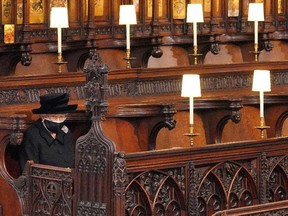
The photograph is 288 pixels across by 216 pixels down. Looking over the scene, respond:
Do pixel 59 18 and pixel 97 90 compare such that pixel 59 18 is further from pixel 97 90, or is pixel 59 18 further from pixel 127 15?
pixel 97 90

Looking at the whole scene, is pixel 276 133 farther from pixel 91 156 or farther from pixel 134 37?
pixel 91 156

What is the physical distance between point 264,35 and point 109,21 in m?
2.80

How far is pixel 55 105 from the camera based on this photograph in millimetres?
12961

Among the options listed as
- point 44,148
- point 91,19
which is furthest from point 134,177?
point 91,19

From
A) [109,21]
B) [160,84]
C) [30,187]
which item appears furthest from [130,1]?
[30,187]

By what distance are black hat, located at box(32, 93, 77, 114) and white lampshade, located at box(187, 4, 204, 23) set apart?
196 inches

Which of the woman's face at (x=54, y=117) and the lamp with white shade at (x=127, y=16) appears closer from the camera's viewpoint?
the woman's face at (x=54, y=117)

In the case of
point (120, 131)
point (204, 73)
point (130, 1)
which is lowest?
point (120, 131)

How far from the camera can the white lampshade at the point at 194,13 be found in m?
17.7

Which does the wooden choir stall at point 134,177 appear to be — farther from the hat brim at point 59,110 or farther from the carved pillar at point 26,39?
the carved pillar at point 26,39

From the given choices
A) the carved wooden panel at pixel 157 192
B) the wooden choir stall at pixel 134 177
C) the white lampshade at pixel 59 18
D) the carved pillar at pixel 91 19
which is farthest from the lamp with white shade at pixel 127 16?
the carved wooden panel at pixel 157 192

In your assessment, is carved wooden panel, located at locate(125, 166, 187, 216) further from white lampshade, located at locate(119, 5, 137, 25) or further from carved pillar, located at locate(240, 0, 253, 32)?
carved pillar, located at locate(240, 0, 253, 32)

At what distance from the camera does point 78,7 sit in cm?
1728

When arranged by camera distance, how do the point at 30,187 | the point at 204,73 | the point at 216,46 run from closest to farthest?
the point at 30,187, the point at 204,73, the point at 216,46
